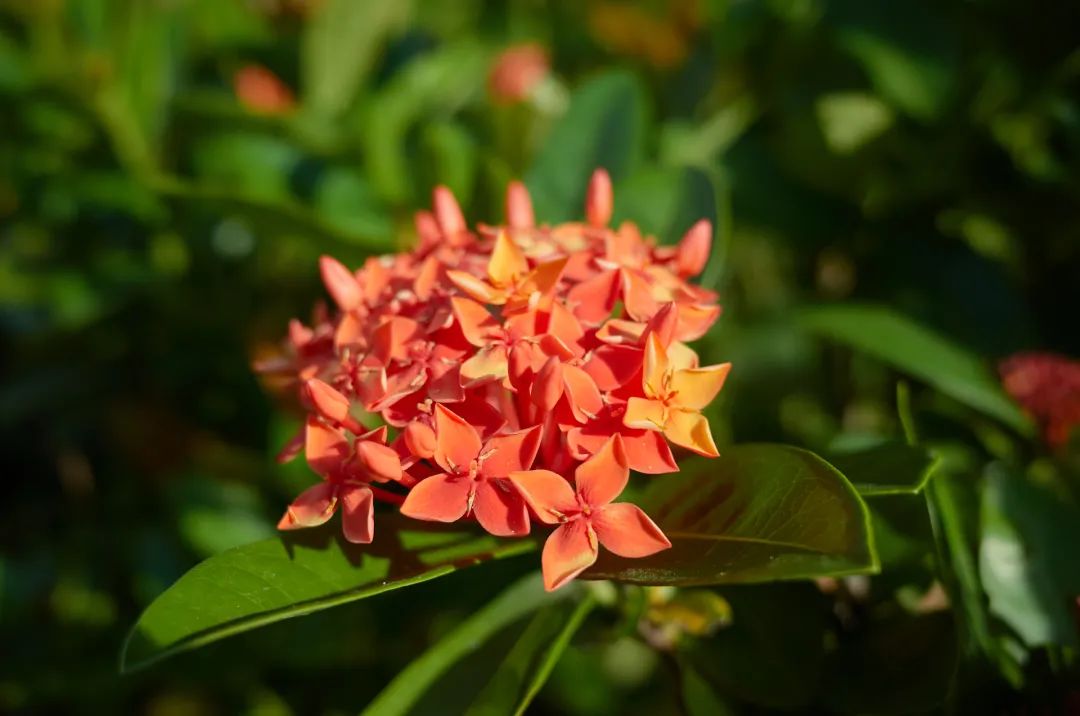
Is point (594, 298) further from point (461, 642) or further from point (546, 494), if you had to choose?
point (461, 642)

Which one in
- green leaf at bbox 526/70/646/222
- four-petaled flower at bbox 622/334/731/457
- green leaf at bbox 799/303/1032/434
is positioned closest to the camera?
four-petaled flower at bbox 622/334/731/457

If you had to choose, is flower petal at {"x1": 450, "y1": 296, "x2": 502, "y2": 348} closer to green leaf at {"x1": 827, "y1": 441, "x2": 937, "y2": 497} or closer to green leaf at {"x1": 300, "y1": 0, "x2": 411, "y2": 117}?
green leaf at {"x1": 827, "y1": 441, "x2": 937, "y2": 497}

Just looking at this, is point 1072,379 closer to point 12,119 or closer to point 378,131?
point 378,131

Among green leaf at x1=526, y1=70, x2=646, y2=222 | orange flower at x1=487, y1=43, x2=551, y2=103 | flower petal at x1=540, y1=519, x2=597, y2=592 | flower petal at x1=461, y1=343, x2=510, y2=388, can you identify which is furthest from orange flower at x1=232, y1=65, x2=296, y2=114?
flower petal at x1=540, y1=519, x2=597, y2=592

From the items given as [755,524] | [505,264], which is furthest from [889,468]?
[505,264]

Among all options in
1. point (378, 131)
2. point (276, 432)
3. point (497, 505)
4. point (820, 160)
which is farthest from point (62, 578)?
point (820, 160)
